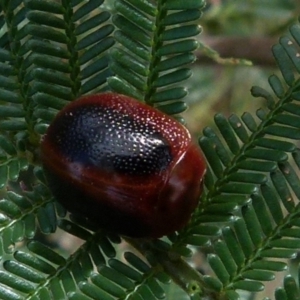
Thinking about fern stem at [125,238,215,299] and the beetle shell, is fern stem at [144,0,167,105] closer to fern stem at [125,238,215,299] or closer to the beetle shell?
the beetle shell

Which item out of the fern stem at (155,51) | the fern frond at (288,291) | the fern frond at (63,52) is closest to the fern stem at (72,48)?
the fern frond at (63,52)

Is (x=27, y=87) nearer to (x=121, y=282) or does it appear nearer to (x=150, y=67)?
(x=150, y=67)

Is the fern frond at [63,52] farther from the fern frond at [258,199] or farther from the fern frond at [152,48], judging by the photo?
the fern frond at [258,199]

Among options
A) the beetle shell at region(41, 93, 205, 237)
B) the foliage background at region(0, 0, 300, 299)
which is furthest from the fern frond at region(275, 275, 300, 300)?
the foliage background at region(0, 0, 300, 299)

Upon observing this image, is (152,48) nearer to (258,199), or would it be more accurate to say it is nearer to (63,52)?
(63,52)

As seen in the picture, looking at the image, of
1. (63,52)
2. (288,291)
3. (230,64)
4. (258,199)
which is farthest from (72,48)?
(230,64)

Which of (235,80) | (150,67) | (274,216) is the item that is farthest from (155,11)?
(235,80)

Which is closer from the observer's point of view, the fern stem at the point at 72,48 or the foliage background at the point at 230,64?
the fern stem at the point at 72,48
